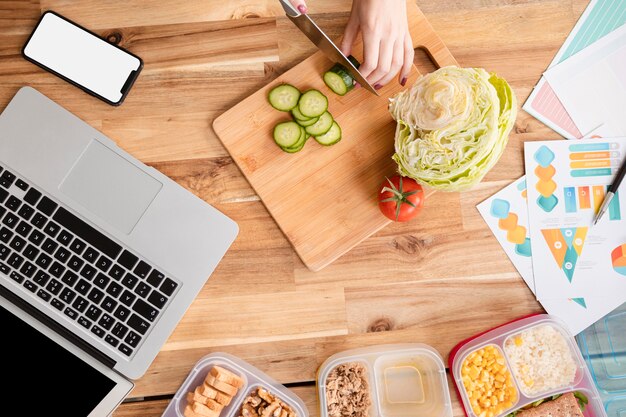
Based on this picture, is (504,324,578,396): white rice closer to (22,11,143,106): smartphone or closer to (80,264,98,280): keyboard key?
(80,264,98,280): keyboard key

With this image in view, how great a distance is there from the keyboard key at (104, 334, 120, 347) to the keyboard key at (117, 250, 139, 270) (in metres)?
0.17

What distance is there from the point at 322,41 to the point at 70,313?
35.5 inches

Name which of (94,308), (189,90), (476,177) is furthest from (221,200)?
(476,177)

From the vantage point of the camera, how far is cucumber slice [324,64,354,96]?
53.8 inches

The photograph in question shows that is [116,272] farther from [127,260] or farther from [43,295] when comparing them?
[43,295]

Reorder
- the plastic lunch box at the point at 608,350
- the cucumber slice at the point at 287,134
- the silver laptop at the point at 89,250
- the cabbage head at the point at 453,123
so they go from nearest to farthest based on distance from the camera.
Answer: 1. the cabbage head at the point at 453,123
2. the silver laptop at the point at 89,250
3. the cucumber slice at the point at 287,134
4. the plastic lunch box at the point at 608,350

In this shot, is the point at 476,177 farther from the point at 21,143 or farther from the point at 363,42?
the point at 21,143

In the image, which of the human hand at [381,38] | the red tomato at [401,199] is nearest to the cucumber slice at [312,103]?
the human hand at [381,38]

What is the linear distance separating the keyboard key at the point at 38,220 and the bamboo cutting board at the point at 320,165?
1.57 feet

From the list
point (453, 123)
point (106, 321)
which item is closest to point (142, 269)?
point (106, 321)

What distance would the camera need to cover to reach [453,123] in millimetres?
1141

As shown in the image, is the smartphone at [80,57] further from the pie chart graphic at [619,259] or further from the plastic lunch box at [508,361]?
the pie chart graphic at [619,259]

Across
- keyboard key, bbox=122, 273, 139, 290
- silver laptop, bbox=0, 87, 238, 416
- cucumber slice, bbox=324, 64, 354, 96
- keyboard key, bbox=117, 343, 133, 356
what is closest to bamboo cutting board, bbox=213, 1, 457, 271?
cucumber slice, bbox=324, 64, 354, 96

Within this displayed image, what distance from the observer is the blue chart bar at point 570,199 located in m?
1.44
